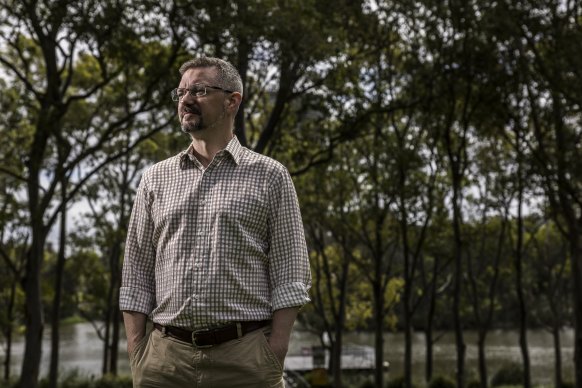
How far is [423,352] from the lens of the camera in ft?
136

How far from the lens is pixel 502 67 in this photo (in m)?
15.8

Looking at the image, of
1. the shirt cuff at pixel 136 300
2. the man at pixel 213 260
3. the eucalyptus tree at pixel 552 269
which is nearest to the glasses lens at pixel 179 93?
the man at pixel 213 260

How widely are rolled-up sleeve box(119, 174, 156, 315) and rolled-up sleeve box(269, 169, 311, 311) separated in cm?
47

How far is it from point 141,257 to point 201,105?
0.61m

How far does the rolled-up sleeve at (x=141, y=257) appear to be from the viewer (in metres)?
2.76

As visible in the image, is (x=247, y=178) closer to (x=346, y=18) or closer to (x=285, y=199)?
(x=285, y=199)

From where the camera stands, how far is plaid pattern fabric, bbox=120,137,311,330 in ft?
8.47

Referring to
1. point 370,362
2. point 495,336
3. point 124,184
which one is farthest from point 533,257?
point 124,184

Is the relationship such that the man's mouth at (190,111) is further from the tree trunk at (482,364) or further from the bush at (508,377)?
the bush at (508,377)

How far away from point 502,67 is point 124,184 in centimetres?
1160

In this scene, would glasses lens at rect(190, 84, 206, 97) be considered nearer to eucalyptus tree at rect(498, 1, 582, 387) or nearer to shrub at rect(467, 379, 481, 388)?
eucalyptus tree at rect(498, 1, 582, 387)

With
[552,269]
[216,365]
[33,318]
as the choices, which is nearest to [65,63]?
[33,318]

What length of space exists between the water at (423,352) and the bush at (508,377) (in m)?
0.87

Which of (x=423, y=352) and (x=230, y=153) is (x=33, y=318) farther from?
(x=423, y=352)
